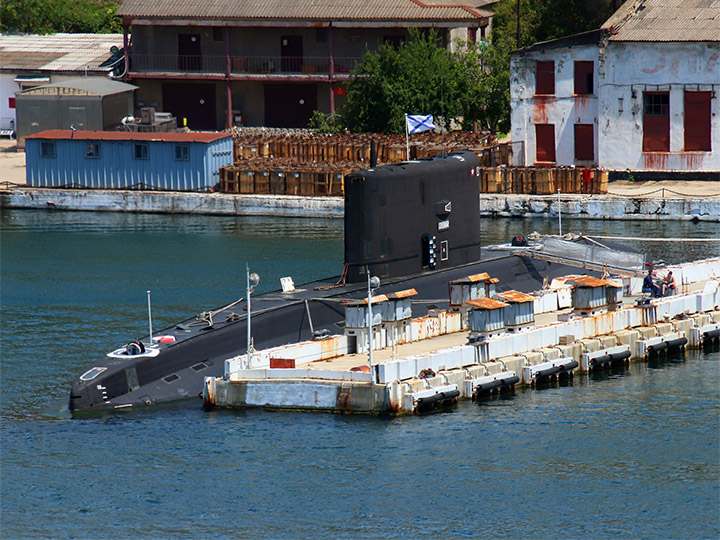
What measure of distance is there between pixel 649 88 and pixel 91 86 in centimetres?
3538

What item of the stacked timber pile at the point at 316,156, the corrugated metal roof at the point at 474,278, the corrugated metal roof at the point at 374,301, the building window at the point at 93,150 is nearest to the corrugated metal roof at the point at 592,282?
the corrugated metal roof at the point at 474,278

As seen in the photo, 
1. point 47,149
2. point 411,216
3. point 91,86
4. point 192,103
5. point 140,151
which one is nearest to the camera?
point 411,216

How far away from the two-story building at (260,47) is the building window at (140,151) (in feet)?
56.1

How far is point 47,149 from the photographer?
74062 mm

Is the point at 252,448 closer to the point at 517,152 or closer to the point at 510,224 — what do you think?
the point at 510,224

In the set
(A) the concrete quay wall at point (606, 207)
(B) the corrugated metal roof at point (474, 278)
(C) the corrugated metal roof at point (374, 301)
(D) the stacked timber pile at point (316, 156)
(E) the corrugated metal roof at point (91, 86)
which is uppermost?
(E) the corrugated metal roof at point (91, 86)

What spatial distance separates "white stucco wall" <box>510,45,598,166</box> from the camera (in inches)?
2859

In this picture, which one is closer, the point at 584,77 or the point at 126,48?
the point at 584,77

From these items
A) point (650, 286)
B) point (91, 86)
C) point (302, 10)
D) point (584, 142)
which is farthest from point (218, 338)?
point (302, 10)

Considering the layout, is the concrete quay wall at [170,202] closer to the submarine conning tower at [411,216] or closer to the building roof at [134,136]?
the building roof at [134,136]

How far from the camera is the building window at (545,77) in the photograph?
2876 inches

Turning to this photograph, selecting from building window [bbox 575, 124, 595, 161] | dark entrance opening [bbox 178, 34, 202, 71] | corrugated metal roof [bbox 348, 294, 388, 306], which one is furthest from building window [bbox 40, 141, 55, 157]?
corrugated metal roof [bbox 348, 294, 388, 306]

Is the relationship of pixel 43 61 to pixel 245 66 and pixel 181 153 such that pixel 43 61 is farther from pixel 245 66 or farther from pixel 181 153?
pixel 181 153

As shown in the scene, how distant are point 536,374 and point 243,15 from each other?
5516 centimetres
